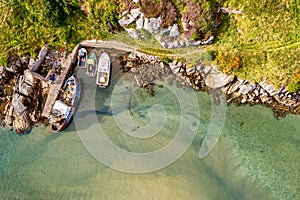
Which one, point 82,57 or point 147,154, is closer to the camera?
point 147,154

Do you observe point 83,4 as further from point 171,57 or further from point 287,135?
point 287,135

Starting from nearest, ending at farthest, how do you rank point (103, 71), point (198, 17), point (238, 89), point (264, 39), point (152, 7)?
point (152, 7), point (198, 17), point (264, 39), point (238, 89), point (103, 71)

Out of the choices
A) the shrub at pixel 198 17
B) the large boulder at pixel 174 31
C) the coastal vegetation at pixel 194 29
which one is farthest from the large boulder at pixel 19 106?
the shrub at pixel 198 17

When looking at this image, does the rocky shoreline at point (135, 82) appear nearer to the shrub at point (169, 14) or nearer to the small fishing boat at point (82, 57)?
the small fishing boat at point (82, 57)

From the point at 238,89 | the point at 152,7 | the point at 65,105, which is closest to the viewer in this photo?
the point at 152,7

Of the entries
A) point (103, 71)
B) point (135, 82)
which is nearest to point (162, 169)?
point (135, 82)

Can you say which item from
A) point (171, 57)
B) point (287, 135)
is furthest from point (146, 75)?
point (287, 135)

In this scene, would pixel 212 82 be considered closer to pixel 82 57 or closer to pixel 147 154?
pixel 147 154
